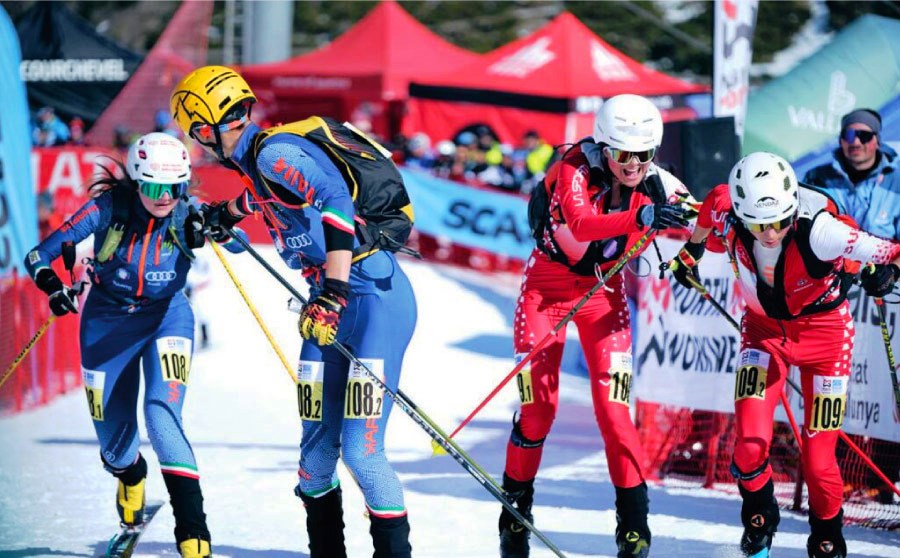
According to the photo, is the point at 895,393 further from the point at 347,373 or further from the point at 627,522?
the point at 347,373

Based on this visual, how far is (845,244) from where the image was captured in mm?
5676

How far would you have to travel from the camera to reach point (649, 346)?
335 inches

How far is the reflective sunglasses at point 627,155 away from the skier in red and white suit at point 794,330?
38cm

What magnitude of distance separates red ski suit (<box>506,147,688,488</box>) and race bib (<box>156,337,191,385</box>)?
5.19 ft

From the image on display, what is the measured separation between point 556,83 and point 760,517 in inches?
626

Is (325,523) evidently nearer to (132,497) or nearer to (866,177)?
(132,497)

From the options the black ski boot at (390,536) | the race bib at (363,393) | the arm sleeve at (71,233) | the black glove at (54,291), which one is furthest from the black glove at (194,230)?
the black ski boot at (390,536)

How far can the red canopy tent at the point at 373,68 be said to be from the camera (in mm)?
24250

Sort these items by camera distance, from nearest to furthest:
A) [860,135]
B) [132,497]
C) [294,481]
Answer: [132,497], [860,135], [294,481]

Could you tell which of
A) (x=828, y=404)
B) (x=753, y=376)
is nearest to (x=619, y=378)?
(x=753, y=376)

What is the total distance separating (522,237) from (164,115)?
637 centimetres

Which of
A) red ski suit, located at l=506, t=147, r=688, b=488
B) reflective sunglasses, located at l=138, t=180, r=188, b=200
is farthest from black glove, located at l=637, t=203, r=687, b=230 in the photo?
reflective sunglasses, located at l=138, t=180, r=188, b=200

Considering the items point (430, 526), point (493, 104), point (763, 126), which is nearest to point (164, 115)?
point (493, 104)

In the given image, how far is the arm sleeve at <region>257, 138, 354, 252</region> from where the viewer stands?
501 cm
